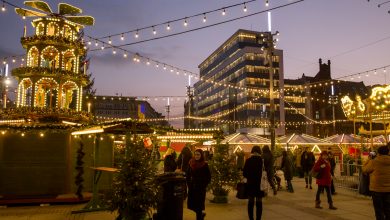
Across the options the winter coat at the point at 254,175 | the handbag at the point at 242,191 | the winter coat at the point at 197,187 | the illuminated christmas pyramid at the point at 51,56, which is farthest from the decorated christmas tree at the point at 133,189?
the illuminated christmas pyramid at the point at 51,56

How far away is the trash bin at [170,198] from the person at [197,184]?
0.85 feet

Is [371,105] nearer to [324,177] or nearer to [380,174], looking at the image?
[324,177]

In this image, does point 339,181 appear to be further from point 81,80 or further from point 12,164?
point 12,164

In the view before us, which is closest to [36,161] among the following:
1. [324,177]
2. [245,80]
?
[324,177]

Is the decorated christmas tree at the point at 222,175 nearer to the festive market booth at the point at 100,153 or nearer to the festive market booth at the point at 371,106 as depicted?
the festive market booth at the point at 100,153

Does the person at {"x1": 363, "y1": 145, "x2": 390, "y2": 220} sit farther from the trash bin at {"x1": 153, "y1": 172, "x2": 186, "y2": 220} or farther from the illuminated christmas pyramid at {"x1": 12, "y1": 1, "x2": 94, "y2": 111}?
the illuminated christmas pyramid at {"x1": 12, "y1": 1, "x2": 94, "y2": 111}

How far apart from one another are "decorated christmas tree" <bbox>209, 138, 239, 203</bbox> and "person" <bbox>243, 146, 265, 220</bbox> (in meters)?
3.59

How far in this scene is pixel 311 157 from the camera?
54.5 feet

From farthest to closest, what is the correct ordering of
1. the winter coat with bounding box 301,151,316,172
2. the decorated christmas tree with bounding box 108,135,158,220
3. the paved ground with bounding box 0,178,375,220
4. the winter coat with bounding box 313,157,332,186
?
the winter coat with bounding box 301,151,316,172
the winter coat with bounding box 313,157,332,186
the paved ground with bounding box 0,178,375,220
the decorated christmas tree with bounding box 108,135,158,220

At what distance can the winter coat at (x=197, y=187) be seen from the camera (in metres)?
8.59

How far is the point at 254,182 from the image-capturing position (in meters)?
8.51

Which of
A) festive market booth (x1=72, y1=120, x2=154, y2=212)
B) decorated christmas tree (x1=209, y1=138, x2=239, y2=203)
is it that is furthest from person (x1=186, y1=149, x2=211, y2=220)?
decorated christmas tree (x1=209, y1=138, x2=239, y2=203)

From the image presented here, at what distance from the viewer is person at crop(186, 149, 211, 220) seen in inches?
338

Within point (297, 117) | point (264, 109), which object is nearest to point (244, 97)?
point (264, 109)
